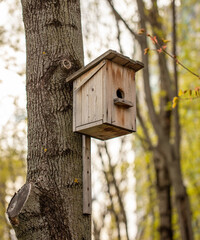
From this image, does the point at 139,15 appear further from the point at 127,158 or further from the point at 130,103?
the point at 130,103

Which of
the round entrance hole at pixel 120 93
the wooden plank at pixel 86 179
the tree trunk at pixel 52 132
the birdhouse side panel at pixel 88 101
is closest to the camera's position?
the tree trunk at pixel 52 132

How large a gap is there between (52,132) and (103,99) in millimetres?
408

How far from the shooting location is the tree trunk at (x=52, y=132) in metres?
2.09

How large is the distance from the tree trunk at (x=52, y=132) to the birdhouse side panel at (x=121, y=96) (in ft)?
0.93

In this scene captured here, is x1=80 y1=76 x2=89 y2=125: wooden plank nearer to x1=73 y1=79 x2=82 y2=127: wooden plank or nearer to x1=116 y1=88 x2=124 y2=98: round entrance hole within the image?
x1=73 y1=79 x2=82 y2=127: wooden plank

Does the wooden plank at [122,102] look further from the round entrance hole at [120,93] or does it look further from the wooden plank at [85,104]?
the wooden plank at [85,104]

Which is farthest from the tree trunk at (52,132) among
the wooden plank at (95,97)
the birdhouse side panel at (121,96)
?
A: the birdhouse side panel at (121,96)

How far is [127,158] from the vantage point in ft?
21.3

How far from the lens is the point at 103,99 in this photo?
233cm

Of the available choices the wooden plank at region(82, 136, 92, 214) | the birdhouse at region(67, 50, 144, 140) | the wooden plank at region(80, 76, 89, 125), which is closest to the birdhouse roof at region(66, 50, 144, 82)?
the birdhouse at region(67, 50, 144, 140)

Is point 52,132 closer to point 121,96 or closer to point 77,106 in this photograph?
point 77,106

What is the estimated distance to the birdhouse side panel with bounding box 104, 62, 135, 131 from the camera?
236 cm

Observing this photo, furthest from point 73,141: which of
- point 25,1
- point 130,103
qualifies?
point 25,1

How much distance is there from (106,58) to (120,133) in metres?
0.56
